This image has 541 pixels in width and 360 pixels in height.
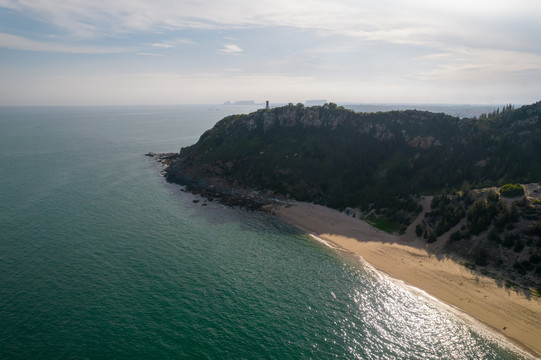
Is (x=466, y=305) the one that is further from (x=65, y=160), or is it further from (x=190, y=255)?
(x=65, y=160)

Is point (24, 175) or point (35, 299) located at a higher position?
point (24, 175)

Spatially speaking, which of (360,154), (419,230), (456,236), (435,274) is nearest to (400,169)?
(360,154)

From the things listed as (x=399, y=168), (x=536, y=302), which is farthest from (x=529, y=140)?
(x=536, y=302)

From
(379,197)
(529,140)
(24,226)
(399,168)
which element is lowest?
(24,226)

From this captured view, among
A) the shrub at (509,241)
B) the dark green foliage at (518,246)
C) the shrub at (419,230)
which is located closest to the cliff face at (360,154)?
the shrub at (419,230)

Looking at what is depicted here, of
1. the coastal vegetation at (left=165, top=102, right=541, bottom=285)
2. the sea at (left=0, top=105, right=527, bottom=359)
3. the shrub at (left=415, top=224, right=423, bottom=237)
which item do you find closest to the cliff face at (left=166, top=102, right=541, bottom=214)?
the coastal vegetation at (left=165, top=102, right=541, bottom=285)

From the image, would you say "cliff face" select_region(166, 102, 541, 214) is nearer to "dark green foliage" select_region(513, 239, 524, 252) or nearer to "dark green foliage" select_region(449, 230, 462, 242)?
"dark green foliage" select_region(449, 230, 462, 242)
